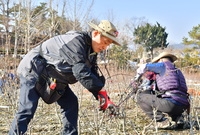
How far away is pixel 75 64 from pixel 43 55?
412mm

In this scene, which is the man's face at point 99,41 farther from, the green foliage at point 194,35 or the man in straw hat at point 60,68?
the green foliage at point 194,35

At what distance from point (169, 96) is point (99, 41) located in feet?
5.46

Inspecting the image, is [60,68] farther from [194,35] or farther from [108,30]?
[194,35]

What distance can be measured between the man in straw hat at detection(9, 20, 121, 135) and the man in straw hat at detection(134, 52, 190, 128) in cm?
139

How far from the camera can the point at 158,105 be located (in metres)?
4.38

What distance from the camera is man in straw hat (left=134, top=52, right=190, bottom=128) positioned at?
4316 millimetres

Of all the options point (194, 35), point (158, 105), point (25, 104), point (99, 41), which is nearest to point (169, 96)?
point (158, 105)

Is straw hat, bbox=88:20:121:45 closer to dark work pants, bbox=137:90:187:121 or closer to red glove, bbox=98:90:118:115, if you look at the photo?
red glove, bbox=98:90:118:115

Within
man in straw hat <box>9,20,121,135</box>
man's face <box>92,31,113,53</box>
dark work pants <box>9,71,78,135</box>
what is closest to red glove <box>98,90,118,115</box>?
→ man in straw hat <box>9,20,121,135</box>

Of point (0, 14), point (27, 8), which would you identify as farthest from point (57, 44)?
point (0, 14)

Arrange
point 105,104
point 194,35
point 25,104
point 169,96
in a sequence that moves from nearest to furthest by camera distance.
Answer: point 105,104
point 25,104
point 169,96
point 194,35

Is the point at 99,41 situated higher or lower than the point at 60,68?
higher

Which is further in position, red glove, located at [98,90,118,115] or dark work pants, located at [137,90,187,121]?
dark work pants, located at [137,90,187,121]

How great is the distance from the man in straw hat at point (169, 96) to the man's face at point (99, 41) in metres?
1.39
